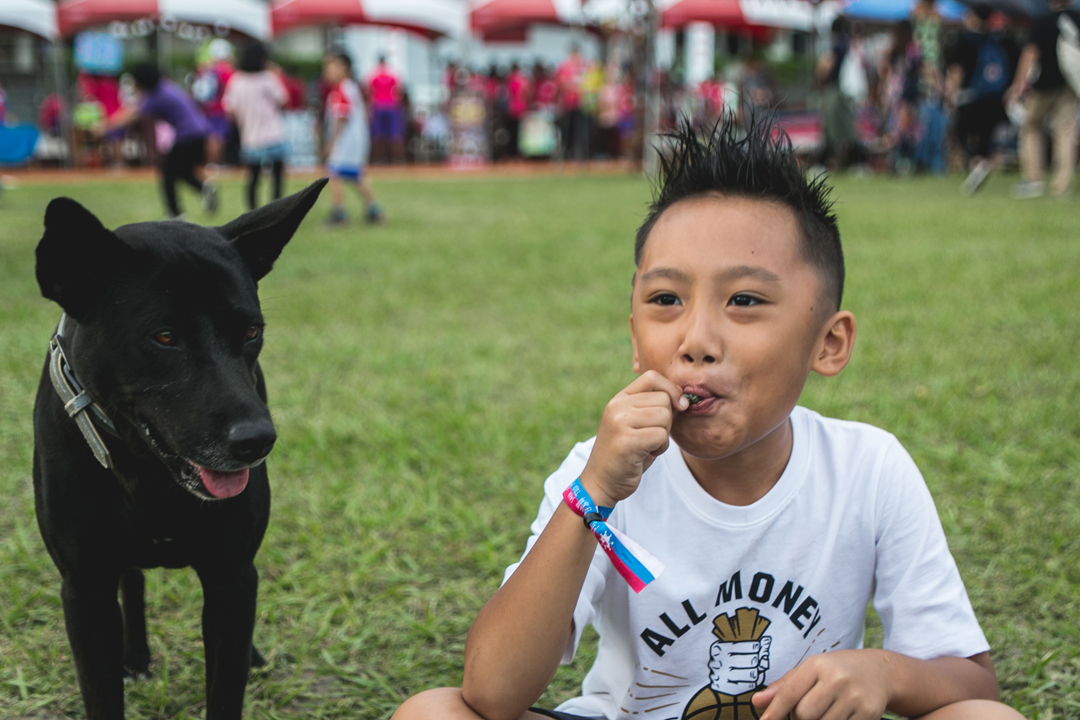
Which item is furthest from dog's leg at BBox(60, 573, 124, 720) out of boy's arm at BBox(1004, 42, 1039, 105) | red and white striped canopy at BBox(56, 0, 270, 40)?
red and white striped canopy at BBox(56, 0, 270, 40)

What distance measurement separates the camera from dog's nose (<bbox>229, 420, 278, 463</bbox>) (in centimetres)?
157

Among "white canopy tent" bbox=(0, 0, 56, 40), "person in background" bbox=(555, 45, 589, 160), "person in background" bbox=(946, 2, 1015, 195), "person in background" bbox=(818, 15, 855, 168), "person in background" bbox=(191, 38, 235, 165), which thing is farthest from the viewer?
"person in background" bbox=(555, 45, 589, 160)

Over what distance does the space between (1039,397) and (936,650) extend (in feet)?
9.77

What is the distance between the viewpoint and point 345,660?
8.05 ft

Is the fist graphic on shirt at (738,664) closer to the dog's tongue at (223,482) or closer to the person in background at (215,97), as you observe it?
the dog's tongue at (223,482)

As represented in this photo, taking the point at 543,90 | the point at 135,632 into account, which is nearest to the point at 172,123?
the point at 135,632

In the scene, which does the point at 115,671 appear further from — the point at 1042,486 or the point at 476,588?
the point at 1042,486

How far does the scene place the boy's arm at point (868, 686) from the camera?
1.52 m

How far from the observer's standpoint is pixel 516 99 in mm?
21938

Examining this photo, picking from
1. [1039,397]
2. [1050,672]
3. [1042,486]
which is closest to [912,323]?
[1039,397]

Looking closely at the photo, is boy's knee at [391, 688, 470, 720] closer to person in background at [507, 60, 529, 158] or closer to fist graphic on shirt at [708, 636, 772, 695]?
fist graphic on shirt at [708, 636, 772, 695]

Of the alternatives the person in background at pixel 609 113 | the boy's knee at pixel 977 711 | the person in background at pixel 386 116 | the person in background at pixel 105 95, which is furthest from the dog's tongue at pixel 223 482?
the person in background at pixel 609 113

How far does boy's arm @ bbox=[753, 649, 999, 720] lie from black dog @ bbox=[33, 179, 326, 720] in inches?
37.2

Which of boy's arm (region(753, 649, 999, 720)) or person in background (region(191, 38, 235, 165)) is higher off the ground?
person in background (region(191, 38, 235, 165))
